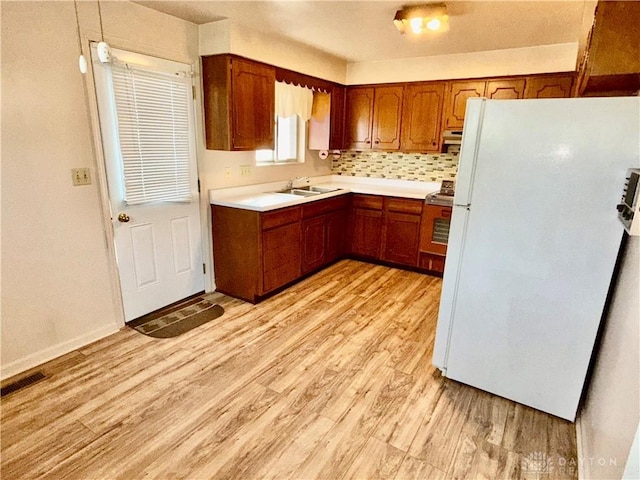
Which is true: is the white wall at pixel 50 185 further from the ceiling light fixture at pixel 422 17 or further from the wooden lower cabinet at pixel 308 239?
the ceiling light fixture at pixel 422 17

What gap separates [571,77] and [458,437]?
331cm

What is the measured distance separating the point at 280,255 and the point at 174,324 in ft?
3.53

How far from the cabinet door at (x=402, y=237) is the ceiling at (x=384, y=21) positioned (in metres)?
1.72

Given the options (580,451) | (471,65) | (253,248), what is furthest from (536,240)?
A: (471,65)

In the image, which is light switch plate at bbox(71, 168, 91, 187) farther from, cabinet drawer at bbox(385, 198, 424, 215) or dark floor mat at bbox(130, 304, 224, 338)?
cabinet drawer at bbox(385, 198, 424, 215)

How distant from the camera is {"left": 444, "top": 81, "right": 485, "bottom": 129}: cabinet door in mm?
3732

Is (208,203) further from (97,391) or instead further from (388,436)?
(388,436)

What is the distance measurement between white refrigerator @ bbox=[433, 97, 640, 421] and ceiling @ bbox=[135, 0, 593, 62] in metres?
1.12

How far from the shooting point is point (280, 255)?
3.41 metres

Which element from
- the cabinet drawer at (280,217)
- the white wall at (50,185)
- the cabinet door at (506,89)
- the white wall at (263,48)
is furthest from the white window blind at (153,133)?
the cabinet door at (506,89)

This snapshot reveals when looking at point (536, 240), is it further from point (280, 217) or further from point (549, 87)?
point (549, 87)

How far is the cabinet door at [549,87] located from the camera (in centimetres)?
338

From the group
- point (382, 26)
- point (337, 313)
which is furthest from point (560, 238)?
point (382, 26)

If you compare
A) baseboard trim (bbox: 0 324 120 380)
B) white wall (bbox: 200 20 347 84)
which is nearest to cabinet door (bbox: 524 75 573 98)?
white wall (bbox: 200 20 347 84)
